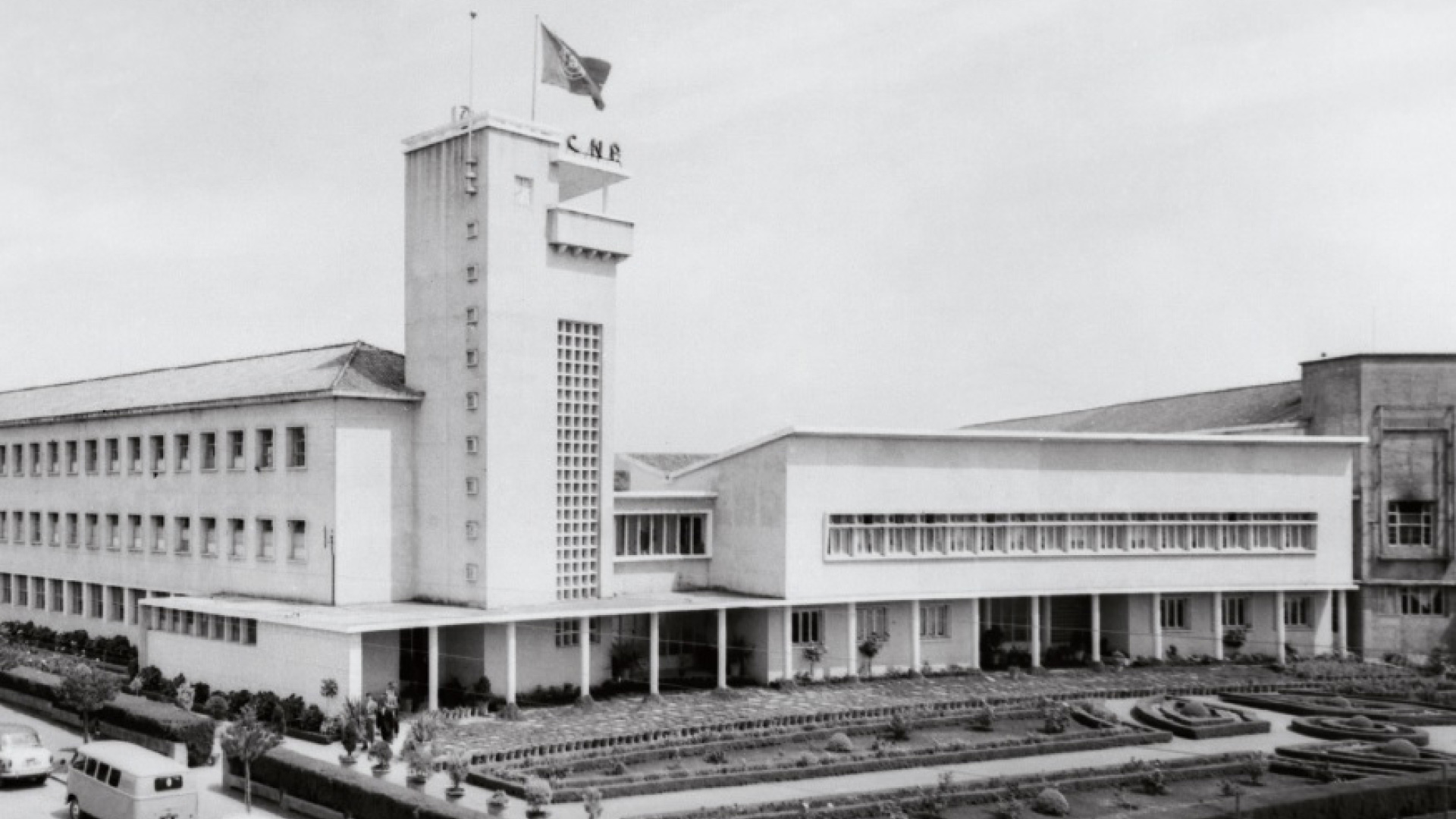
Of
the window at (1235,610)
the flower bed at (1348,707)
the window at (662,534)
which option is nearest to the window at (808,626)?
the window at (662,534)

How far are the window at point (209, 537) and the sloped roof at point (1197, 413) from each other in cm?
3453

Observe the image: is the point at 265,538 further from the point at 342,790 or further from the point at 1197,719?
the point at 1197,719

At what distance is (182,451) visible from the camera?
51406 mm

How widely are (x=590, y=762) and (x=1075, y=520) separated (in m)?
25.0

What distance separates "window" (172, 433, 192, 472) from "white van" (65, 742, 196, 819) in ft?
79.2

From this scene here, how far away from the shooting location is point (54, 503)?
196ft

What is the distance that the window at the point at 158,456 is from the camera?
52.6 meters

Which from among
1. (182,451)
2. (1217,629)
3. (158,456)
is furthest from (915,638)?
(158,456)

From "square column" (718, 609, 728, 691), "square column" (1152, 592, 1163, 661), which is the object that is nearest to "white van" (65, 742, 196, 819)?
"square column" (718, 609, 728, 691)

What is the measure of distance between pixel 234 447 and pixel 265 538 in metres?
4.18

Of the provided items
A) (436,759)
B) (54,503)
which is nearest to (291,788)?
(436,759)

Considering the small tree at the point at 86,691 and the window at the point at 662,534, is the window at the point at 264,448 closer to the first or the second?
the small tree at the point at 86,691

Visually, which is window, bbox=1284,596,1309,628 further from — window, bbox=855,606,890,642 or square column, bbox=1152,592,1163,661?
window, bbox=855,606,890,642

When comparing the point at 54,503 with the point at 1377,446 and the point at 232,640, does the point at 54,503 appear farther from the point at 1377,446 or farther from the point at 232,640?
the point at 1377,446
